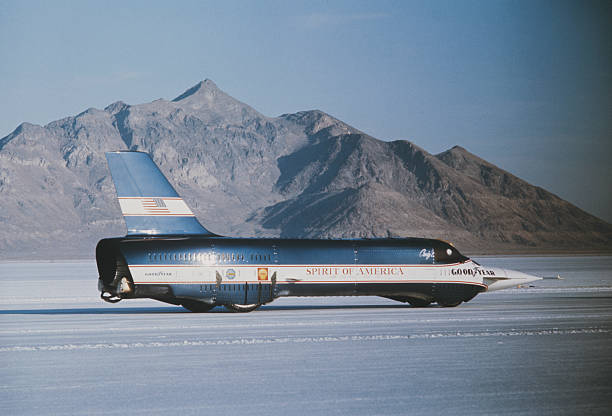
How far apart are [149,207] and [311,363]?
20156 millimetres

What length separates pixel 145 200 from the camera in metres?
39.2

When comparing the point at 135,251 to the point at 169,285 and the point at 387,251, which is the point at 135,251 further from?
the point at 387,251

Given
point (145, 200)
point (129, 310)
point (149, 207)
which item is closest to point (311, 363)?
point (149, 207)

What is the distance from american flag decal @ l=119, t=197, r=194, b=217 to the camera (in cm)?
3906

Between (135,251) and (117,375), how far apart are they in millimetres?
17507

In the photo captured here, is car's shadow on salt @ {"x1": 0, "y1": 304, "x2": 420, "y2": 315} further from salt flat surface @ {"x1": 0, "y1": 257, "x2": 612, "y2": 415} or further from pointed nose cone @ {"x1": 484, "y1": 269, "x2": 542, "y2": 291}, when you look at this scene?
pointed nose cone @ {"x1": 484, "y1": 269, "x2": 542, "y2": 291}

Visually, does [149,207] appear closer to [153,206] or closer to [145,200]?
[153,206]

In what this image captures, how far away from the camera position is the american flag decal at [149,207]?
39.1 meters

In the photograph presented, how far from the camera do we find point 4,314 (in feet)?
A: 129

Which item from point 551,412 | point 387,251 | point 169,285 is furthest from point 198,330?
point 551,412

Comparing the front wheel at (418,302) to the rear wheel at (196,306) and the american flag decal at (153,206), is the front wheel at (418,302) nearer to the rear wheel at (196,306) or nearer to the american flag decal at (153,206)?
the rear wheel at (196,306)

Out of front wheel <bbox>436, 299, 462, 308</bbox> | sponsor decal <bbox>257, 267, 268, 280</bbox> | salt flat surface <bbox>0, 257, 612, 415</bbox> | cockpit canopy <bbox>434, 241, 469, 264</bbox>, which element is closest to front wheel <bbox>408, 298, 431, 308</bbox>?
front wheel <bbox>436, 299, 462, 308</bbox>

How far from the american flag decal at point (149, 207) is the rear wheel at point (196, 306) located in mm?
4215

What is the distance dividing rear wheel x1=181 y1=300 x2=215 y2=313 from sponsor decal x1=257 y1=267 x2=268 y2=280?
2560mm
